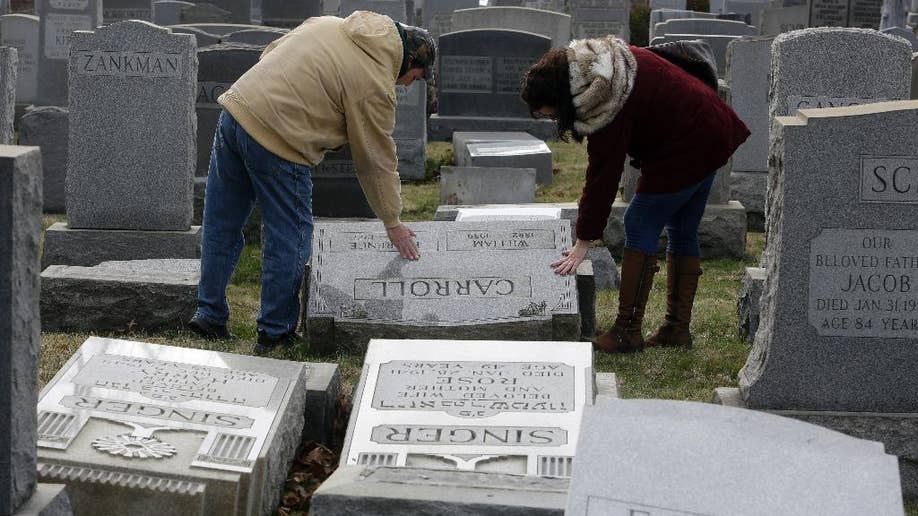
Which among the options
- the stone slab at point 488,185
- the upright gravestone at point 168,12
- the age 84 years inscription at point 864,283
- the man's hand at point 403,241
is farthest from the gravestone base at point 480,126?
the age 84 years inscription at point 864,283

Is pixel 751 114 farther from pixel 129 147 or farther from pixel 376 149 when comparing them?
pixel 376 149

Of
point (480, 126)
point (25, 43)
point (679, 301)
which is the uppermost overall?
point (25, 43)

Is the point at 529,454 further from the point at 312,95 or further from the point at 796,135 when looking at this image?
the point at 312,95

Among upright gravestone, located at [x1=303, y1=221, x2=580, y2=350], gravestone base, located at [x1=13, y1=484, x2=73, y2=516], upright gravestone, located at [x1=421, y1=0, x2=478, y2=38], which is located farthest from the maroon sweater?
upright gravestone, located at [x1=421, y1=0, x2=478, y2=38]

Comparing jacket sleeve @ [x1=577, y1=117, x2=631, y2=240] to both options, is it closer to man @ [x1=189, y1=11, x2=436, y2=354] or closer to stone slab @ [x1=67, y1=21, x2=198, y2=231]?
man @ [x1=189, y1=11, x2=436, y2=354]

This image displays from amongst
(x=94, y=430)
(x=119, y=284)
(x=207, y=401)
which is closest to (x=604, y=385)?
(x=207, y=401)

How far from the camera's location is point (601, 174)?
5176 millimetres

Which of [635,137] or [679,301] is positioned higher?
[635,137]

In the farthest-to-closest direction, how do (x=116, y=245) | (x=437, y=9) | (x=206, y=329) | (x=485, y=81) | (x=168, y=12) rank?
(x=168, y=12) → (x=437, y=9) → (x=485, y=81) → (x=116, y=245) → (x=206, y=329)

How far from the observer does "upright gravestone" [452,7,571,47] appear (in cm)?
1620

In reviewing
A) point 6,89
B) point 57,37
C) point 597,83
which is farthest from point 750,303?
point 57,37

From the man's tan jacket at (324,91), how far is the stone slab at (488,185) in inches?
153

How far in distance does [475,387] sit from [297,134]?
1.64 metres

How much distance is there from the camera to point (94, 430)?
340 cm
